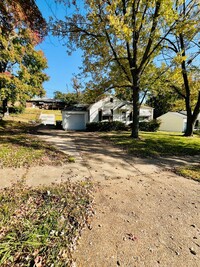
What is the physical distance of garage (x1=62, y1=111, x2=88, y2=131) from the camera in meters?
20.3

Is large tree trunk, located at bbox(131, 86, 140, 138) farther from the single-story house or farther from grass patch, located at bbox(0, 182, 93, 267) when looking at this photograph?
grass patch, located at bbox(0, 182, 93, 267)

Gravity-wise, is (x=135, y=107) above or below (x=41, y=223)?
above

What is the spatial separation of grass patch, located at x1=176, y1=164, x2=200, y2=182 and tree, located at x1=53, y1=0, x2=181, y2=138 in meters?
7.06

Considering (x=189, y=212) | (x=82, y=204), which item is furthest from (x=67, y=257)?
(x=189, y=212)

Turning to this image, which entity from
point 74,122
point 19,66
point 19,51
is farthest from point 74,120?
point 19,51

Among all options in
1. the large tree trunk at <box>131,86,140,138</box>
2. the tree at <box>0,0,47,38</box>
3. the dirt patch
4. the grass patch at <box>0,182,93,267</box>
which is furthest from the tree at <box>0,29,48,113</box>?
the dirt patch

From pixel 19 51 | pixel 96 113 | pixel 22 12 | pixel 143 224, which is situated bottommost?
pixel 143 224

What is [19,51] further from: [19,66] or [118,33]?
[118,33]

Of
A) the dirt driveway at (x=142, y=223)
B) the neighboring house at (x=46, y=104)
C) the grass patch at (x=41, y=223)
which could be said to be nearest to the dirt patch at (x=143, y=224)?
the dirt driveway at (x=142, y=223)

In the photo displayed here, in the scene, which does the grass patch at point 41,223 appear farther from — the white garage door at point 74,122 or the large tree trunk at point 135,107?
the white garage door at point 74,122

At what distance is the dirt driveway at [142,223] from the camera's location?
231 cm

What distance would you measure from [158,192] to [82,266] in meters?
2.76

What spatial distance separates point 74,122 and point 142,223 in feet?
60.2

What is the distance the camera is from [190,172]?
584cm
